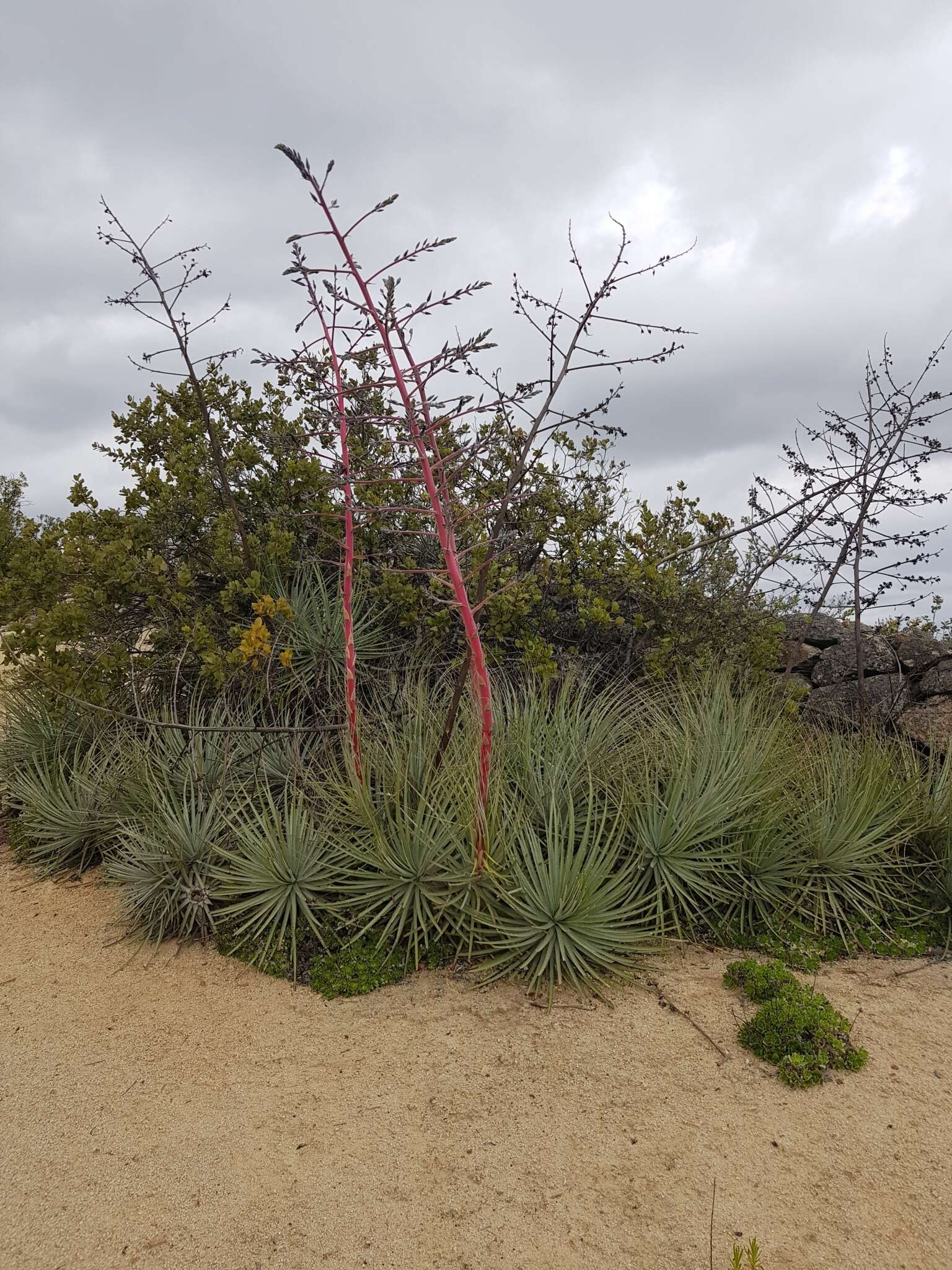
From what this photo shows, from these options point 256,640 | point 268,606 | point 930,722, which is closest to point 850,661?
point 930,722

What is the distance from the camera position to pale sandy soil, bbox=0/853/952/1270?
269cm

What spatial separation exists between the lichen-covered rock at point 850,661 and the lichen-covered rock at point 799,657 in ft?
0.27

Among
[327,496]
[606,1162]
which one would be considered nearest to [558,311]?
[327,496]

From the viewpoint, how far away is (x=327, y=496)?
6598mm

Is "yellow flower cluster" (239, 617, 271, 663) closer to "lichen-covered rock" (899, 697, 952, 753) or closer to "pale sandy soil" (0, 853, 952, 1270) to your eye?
"pale sandy soil" (0, 853, 952, 1270)

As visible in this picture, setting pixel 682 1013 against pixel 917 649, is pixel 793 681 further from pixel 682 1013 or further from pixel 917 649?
pixel 682 1013

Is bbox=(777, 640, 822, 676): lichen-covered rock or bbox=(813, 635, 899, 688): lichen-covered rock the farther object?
→ bbox=(777, 640, 822, 676): lichen-covered rock

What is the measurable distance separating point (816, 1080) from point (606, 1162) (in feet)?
2.99

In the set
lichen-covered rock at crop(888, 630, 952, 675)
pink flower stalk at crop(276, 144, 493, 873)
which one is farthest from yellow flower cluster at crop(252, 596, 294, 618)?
lichen-covered rock at crop(888, 630, 952, 675)

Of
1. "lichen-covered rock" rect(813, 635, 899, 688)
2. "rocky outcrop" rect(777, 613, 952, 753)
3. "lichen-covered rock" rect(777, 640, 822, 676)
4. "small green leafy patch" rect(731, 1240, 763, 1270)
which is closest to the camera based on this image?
"small green leafy patch" rect(731, 1240, 763, 1270)

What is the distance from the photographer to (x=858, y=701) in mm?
6961

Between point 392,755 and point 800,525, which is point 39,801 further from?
point 800,525

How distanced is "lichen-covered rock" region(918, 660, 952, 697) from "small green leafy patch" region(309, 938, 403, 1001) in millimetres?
4635

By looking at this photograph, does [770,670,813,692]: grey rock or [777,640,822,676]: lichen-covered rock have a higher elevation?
[777,640,822,676]: lichen-covered rock
